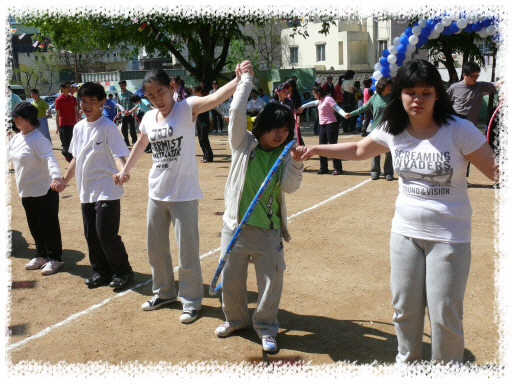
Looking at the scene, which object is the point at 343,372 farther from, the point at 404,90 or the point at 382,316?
the point at 404,90

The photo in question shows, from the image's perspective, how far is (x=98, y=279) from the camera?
531cm

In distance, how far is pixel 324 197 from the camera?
29.1 ft

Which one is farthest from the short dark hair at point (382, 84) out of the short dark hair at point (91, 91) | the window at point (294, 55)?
the window at point (294, 55)

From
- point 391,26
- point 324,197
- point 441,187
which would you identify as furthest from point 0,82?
point 391,26

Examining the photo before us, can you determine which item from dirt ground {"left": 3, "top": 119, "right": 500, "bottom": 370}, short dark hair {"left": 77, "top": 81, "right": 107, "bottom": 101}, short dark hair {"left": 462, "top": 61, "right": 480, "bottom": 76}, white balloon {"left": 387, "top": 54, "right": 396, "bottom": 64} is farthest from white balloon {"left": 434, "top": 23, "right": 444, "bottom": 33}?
short dark hair {"left": 77, "top": 81, "right": 107, "bottom": 101}

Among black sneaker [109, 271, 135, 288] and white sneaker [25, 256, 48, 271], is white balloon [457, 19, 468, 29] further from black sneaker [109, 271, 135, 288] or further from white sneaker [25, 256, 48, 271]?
white sneaker [25, 256, 48, 271]

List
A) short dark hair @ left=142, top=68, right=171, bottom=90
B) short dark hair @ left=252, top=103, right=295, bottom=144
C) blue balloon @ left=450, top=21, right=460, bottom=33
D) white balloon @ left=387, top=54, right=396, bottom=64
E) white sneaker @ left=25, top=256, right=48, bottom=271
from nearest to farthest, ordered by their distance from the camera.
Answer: short dark hair @ left=252, top=103, right=295, bottom=144 → short dark hair @ left=142, top=68, right=171, bottom=90 → white sneaker @ left=25, top=256, right=48, bottom=271 → blue balloon @ left=450, top=21, right=460, bottom=33 → white balloon @ left=387, top=54, right=396, bottom=64

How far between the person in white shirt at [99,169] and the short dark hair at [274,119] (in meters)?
1.76

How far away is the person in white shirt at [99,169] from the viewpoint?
5027 millimetres

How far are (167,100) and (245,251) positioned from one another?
4.95 ft

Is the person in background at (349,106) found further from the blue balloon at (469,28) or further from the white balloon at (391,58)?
the blue balloon at (469,28)

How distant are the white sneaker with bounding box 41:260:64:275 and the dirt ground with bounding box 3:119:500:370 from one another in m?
0.09

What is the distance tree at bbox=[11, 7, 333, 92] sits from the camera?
64.8 ft

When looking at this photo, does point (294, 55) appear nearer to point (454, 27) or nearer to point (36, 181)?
point (454, 27)
